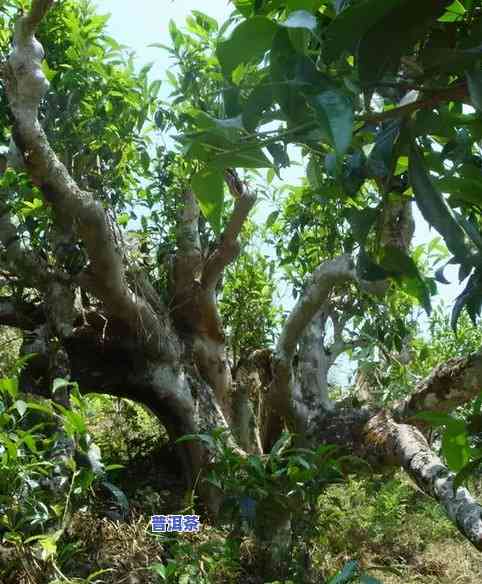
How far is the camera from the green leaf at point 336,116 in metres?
0.47

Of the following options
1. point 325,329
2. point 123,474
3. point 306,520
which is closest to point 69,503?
point 306,520

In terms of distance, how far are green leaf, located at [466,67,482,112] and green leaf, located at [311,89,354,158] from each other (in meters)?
0.09

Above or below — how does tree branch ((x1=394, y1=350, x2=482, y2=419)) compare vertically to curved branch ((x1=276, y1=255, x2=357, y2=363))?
below

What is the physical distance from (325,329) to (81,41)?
2.15 meters

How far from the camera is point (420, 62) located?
595mm

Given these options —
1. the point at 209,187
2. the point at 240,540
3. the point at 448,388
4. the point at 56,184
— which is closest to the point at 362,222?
the point at 209,187

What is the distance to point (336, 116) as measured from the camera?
48 cm

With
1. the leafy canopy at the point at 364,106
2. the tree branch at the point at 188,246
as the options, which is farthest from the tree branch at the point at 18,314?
the leafy canopy at the point at 364,106

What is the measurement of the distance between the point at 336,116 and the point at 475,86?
0.36 ft

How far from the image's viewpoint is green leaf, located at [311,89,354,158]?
18.3 inches

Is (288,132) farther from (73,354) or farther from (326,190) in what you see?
(73,354)

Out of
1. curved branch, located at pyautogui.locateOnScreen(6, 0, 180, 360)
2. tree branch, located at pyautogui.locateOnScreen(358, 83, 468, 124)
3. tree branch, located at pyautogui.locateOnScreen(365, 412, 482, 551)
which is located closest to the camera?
tree branch, located at pyautogui.locateOnScreen(358, 83, 468, 124)

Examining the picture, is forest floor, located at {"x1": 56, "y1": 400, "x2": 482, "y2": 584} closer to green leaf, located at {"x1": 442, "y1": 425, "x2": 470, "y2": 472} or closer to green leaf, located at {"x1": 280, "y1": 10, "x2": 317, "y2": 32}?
green leaf, located at {"x1": 442, "y1": 425, "x2": 470, "y2": 472}

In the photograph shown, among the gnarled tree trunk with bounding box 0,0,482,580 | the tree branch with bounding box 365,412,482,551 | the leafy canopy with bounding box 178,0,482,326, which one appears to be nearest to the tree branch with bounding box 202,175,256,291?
the gnarled tree trunk with bounding box 0,0,482,580
